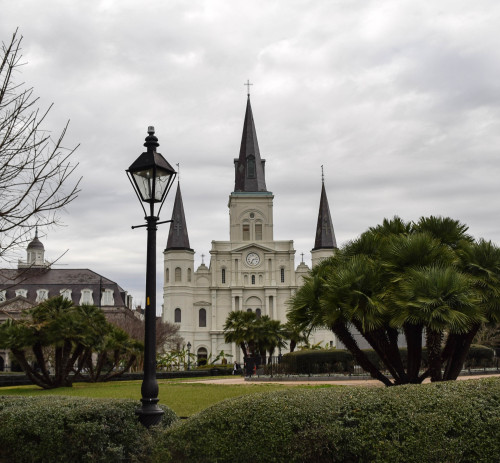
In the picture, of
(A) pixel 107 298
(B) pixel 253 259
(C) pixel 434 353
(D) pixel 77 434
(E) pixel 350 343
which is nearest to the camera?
(D) pixel 77 434

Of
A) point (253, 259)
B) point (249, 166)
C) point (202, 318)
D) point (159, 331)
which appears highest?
point (249, 166)

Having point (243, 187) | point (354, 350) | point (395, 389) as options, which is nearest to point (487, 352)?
point (354, 350)

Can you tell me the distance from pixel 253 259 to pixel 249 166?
43.4ft

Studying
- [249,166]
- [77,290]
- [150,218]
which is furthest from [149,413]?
[249,166]

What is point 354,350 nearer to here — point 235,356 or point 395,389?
point 395,389

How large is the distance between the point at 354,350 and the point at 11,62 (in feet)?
34.4

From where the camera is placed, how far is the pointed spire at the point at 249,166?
3184 inches

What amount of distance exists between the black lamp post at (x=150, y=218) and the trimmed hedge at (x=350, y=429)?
0.90 m

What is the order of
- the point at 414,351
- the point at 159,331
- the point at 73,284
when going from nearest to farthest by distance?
1. the point at 414,351
2. the point at 159,331
3. the point at 73,284

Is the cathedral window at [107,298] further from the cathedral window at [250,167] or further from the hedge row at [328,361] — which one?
the hedge row at [328,361]

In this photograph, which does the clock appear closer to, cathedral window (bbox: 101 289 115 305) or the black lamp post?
cathedral window (bbox: 101 289 115 305)

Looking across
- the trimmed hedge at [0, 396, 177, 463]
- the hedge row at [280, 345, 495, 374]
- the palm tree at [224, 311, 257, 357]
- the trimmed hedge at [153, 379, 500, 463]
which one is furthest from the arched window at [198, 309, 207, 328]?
the trimmed hedge at [153, 379, 500, 463]

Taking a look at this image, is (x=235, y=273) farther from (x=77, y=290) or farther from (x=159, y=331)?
(x=77, y=290)

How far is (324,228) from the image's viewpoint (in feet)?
255
